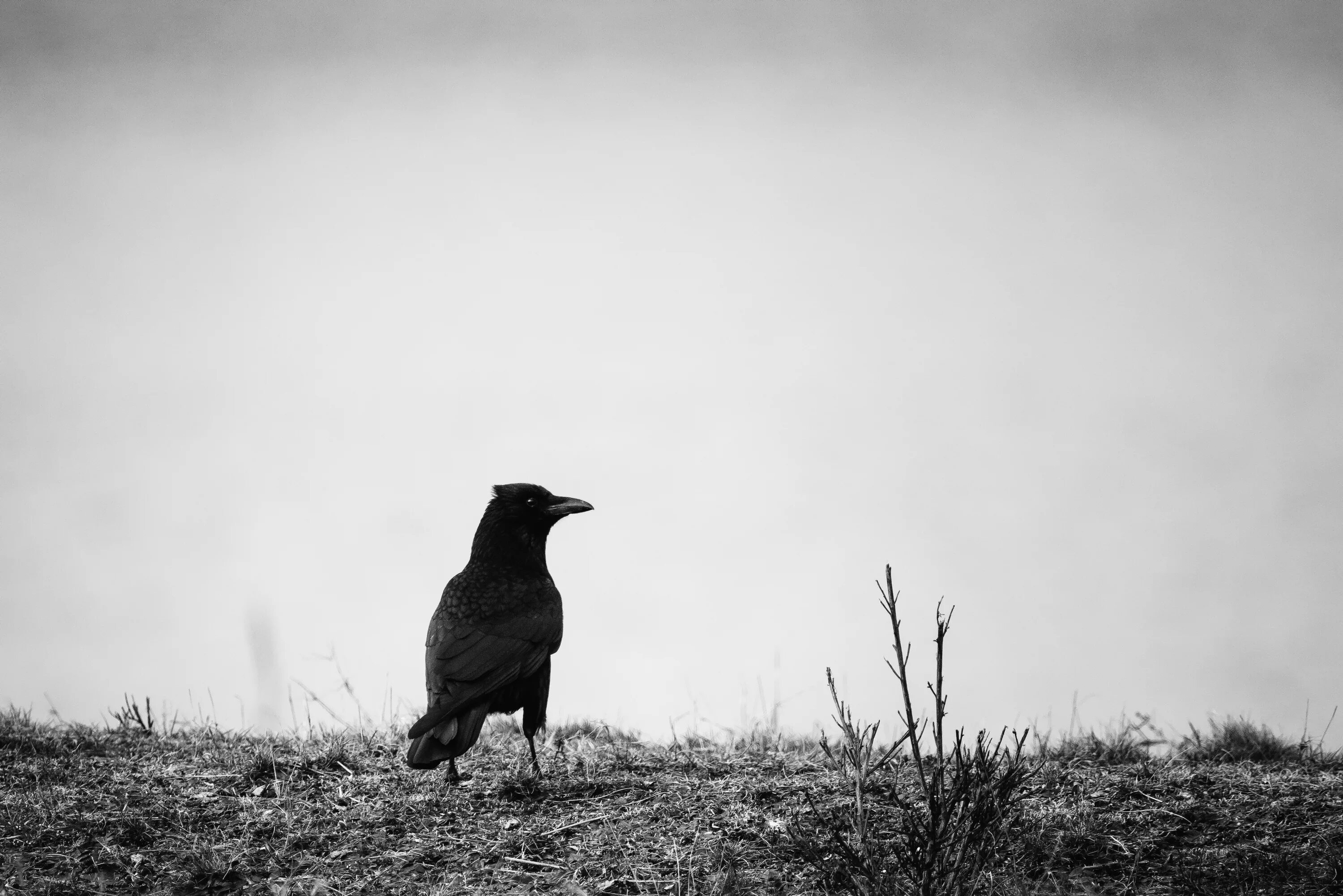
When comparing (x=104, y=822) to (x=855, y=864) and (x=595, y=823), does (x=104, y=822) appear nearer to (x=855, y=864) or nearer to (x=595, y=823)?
(x=595, y=823)

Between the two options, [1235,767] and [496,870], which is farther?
[1235,767]

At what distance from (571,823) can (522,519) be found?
3.05 m

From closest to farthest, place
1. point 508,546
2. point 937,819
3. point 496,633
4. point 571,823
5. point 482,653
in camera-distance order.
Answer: point 937,819, point 571,823, point 482,653, point 496,633, point 508,546

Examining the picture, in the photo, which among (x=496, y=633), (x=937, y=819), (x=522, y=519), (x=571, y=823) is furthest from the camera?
(x=522, y=519)

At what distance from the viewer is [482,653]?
273 inches

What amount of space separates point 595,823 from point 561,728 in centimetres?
245

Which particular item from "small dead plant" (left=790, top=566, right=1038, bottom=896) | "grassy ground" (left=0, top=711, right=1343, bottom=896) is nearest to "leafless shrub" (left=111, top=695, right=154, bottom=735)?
"grassy ground" (left=0, top=711, right=1343, bottom=896)

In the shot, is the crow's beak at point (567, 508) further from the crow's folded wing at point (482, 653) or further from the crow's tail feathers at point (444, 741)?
the crow's tail feathers at point (444, 741)

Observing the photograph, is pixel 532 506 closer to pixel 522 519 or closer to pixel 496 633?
pixel 522 519

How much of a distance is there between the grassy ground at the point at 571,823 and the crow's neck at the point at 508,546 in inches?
59.8

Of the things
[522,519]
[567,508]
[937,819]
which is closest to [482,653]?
[522,519]

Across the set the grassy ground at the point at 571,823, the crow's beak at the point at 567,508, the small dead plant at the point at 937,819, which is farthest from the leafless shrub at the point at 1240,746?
the crow's beak at the point at 567,508

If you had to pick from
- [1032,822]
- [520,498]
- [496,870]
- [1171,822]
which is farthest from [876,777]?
[520,498]

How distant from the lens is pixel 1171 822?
5.43 m
